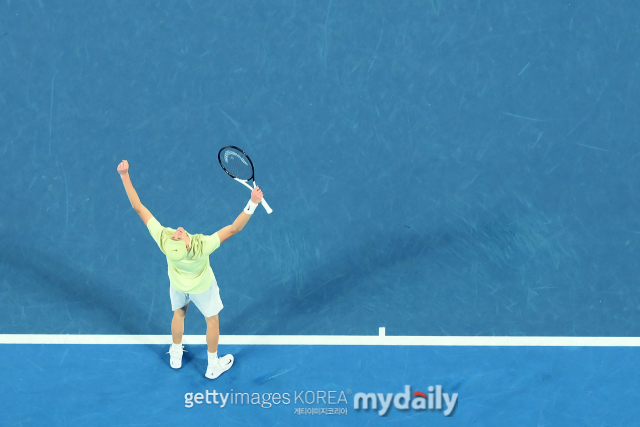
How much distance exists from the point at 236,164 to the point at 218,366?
2.13 meters

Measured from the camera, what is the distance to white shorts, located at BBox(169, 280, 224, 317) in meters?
7.19

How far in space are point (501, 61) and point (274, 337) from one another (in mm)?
3869

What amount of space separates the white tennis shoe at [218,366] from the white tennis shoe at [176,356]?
0.32 meters

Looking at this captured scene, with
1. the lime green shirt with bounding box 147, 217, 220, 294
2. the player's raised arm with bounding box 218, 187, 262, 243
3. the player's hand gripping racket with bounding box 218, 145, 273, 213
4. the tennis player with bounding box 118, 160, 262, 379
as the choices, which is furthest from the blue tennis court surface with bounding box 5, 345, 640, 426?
the player's hand gripping racket with bounding box 218, 145, 273, 213

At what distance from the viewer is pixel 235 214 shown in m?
7.98

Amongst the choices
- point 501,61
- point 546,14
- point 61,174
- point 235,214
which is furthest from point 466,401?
point 61,174

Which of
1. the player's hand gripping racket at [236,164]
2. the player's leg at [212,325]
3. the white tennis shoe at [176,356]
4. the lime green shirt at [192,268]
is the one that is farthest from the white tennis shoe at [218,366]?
the player's hand gripping racket at [236,164]

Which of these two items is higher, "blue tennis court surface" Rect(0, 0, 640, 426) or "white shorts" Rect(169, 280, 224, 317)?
"blue tennis court surface" Rect(0, 0, 640, 426)

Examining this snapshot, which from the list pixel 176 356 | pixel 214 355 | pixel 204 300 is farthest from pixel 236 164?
pixel 176 356

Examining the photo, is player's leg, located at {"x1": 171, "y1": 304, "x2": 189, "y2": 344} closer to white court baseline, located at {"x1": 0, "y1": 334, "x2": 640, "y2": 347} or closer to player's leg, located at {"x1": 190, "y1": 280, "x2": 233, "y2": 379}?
player's leg, located at {"x1": 190, "y1": 280, "x2": 233, "y2": 379}

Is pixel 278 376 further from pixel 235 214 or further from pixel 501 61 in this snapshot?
pixel 501 61

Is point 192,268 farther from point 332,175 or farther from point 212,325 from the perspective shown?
point 332,175

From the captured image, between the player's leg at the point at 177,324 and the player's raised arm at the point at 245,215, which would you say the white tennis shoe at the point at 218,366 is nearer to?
the player's leg at the point at 177,324

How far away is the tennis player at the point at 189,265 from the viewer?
6.68 meters
